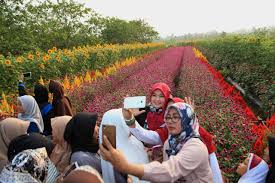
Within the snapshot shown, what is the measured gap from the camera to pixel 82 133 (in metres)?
2.60

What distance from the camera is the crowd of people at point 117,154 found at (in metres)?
1.98

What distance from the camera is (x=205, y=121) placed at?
4613 mm

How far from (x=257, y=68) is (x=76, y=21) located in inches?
505

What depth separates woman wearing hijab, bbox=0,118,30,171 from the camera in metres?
→ 2.86

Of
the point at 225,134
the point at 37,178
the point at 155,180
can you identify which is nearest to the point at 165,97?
the point at 225,134

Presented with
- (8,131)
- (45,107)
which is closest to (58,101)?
(45,107)

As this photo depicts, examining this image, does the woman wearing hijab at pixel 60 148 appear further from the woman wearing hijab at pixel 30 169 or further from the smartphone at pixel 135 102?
the smartphone at pixel 135 102

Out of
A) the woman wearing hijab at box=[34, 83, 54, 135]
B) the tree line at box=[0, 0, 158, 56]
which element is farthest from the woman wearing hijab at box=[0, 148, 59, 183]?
the tree line at box=[0, 0, 158, 56]

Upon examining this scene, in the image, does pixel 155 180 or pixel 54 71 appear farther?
pixel 54 71

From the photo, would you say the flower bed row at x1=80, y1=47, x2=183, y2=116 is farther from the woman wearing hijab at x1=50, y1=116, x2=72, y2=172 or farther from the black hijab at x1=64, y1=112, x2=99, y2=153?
the black hijab at x1=64, y1=112, x2=99, y2=153

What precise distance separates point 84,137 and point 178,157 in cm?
75

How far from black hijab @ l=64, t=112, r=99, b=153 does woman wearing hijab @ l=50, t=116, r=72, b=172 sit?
7 centimetres

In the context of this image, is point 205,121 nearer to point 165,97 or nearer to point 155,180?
point 165,97

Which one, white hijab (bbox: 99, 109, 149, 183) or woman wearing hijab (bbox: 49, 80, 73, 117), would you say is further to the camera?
woman wearing hijab (bbox: 49, 80, 73, 117)
